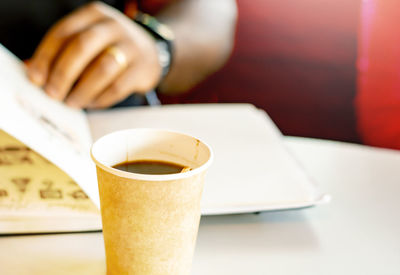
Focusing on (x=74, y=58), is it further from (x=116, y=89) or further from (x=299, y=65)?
(x=299, y=65)

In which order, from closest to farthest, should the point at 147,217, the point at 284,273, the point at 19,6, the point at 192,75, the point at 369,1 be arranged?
the point at 147,217 < the point at 284,273 < the point at 19,6 < the point at 192,75 < the point at 369,1

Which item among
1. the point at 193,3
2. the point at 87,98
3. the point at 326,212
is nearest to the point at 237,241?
the point at 326,212

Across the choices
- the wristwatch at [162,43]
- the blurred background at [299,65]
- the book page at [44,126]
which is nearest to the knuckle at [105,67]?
the book page at [44,126]

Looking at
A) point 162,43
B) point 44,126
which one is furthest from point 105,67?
point 162,43

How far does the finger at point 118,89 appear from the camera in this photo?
89 cm

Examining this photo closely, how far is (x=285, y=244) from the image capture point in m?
0.55

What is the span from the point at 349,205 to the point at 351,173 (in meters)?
0.12

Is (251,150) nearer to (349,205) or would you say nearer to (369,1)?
(349,205)

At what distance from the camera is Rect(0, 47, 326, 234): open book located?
0.52m

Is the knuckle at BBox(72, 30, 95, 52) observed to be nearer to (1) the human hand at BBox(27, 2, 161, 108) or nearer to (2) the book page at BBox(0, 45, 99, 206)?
(1) the human hand at BBox(27, 2, 161, 108)

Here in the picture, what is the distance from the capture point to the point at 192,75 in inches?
60.7

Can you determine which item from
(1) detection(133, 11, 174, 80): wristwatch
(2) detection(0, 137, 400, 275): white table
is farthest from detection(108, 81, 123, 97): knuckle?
(2) detection(0, 137, 400, 275): white table

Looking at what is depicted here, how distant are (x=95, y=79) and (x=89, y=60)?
0.04 metres

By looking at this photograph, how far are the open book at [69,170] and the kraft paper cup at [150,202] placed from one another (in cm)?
11
